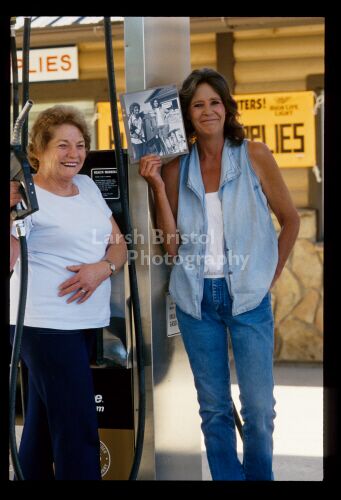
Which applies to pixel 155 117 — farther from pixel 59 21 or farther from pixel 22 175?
pixel 59 21

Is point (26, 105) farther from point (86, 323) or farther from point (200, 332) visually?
point (200, 332)

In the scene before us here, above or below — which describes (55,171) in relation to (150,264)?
above

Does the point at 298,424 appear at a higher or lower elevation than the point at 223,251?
lower

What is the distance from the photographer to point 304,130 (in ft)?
19.4

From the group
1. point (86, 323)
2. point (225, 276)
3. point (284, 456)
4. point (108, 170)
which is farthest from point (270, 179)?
point (284, 456)

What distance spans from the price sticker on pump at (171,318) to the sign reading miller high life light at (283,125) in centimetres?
333

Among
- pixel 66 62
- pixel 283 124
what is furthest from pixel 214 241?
pixel 66 62

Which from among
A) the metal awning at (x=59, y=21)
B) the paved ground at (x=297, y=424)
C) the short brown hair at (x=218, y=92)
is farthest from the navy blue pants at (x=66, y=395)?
the metal awning at (x=59, y=21)

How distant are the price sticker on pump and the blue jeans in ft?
0.32

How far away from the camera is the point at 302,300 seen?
6.00 meters

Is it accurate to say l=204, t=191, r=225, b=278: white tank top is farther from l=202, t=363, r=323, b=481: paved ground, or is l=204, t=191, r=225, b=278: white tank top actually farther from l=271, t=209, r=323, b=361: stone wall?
l=271, t=209, r=323, b=361: stone wall

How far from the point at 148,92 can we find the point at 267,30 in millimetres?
3553

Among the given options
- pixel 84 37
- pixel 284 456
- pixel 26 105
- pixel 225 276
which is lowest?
pixel 284 456

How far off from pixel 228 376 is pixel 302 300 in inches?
135
